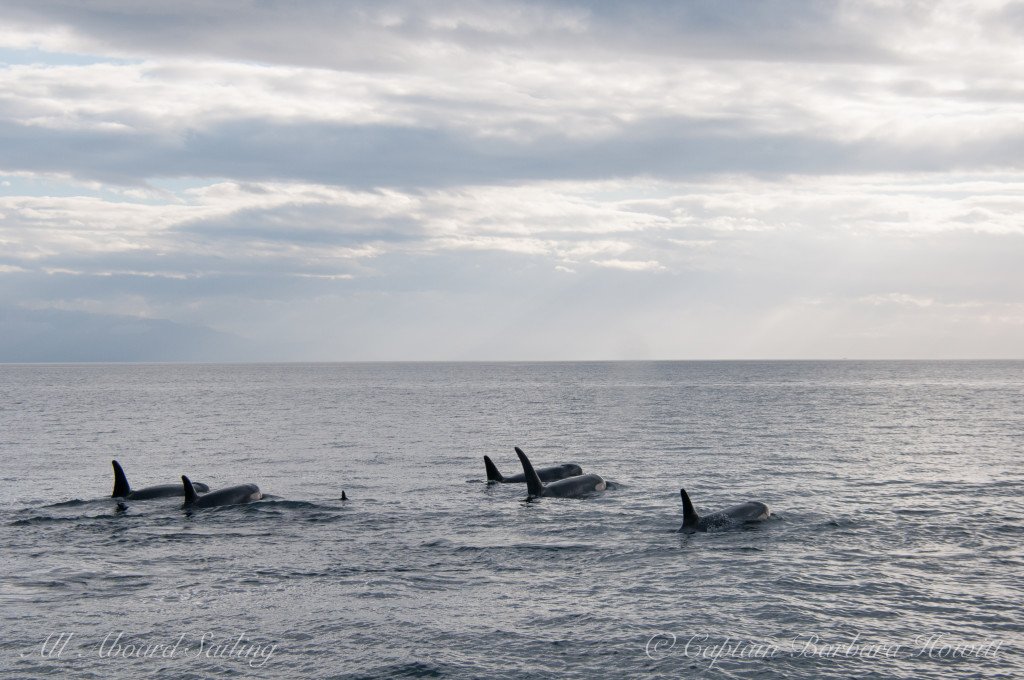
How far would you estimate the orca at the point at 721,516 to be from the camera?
26.8m

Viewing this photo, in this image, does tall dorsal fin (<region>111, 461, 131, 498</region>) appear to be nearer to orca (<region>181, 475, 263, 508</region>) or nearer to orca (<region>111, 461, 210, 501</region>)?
orca (<region>111, 461, 210, 501</region>)

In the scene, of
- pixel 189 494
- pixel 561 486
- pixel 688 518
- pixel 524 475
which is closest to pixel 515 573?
pixel 688 518

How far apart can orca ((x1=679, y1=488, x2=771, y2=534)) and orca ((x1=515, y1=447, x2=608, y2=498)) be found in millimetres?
7569

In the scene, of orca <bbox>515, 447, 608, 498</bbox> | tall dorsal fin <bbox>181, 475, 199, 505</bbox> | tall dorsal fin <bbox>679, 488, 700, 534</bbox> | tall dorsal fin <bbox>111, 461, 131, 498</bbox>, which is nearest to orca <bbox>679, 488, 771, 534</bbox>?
tall dorsal fin <bbox>679, 488, 700, 534</bbox>

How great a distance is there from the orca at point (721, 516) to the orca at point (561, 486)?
7.57m

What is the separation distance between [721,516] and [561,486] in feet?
28.9

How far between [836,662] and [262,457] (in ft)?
144

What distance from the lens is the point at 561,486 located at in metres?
34.8

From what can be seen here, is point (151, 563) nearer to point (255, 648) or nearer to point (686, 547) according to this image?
point (255, 648)

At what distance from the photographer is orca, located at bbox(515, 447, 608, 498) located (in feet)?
111

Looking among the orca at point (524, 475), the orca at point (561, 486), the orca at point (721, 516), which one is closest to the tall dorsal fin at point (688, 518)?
the orca at point (721, 516)

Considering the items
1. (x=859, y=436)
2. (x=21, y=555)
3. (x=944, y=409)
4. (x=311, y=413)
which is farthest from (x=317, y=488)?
(x=944, y=409)

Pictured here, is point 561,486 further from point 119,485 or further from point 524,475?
point 119,485

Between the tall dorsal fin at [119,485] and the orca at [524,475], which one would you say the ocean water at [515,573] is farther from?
the tall dorsal fin at [119,485]
